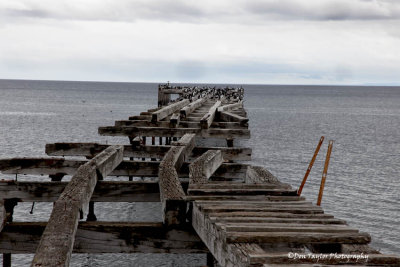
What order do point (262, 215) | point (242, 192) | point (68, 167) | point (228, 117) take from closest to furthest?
1. point (262, 215)
2. point (242, 192)
3. point (68, 167)
4. point (228, 117)

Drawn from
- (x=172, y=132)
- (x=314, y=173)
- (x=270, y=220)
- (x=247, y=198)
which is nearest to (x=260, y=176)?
(x=247, y=198)

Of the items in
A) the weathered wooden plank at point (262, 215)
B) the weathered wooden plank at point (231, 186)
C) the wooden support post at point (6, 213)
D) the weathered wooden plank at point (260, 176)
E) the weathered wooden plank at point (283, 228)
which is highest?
the weathered wooden plank at point (283, 228)

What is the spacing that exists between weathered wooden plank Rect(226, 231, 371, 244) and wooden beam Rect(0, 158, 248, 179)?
169 inches

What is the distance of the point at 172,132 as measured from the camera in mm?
13711

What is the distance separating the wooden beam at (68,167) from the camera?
348 inches

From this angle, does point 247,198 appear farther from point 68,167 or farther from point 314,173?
point 314,173

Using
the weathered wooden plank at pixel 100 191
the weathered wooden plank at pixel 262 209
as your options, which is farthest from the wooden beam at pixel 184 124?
the weathered wooden plank at pixel 262 209

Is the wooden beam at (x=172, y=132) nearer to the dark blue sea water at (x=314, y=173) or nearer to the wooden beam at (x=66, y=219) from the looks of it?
the dark blue sea water at (x=314, y=173)

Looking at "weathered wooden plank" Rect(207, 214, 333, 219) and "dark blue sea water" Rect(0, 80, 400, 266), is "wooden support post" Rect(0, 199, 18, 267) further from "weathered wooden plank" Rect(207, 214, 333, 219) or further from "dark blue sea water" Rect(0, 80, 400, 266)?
"dark blue sea water" Rect(0, 80, 400, 266)

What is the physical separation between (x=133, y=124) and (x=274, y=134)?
166 feet

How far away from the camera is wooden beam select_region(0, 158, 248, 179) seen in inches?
348

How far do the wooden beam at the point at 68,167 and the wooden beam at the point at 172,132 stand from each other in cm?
392

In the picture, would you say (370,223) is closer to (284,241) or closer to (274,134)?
(284,241)

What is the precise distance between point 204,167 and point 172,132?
6100 millimetres
